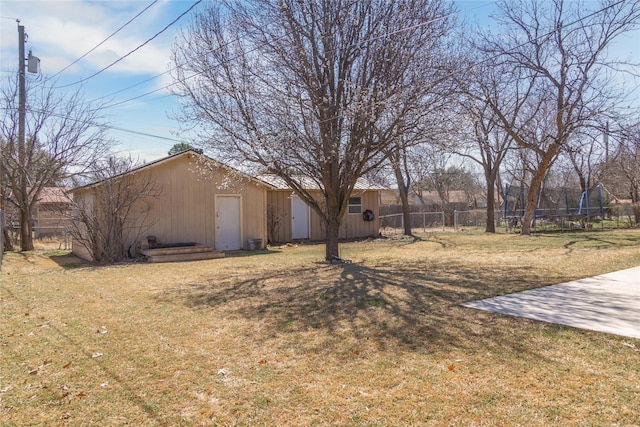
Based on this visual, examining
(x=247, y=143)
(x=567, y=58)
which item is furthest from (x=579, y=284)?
(x=567, y=58)

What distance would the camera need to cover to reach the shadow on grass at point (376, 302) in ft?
14.5

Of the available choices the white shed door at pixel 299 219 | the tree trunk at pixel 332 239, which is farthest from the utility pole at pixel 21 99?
the tree trunk at pixel 332 239

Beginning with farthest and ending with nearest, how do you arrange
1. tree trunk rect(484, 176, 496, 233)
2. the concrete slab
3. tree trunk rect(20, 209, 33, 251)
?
1. tree trunk rect(484, 176, 496, 233)
2. tree trunk rect(20, 209, 33, 251)
3. the concrete slab

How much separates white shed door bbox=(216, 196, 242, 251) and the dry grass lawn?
6430 mm

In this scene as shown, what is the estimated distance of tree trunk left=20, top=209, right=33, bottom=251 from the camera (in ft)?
46.6

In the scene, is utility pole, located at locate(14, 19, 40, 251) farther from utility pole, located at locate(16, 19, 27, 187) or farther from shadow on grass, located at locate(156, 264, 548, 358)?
shadow on grass, located at locate(156, 264, 548, 358)

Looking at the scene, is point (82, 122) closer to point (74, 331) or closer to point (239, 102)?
point (239, 102)

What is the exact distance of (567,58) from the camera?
14.0 meters

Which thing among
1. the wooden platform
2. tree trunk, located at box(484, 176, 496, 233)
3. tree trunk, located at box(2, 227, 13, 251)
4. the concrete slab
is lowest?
the concrete slab

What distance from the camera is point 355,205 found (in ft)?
62.2

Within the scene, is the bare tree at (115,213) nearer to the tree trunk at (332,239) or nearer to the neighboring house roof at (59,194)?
the neighboring house roof at (59,194)

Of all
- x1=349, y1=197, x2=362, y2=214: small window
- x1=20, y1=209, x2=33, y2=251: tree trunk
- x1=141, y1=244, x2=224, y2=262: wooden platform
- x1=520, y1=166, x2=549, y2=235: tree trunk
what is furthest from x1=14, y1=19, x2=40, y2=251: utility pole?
x1=520, y1=166, x2=549, y2=235: tree trunk

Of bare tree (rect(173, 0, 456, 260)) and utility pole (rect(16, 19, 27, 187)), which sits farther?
utility pole (rect(16, 19, 27, 187))

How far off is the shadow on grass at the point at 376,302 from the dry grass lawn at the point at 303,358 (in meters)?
0.03
